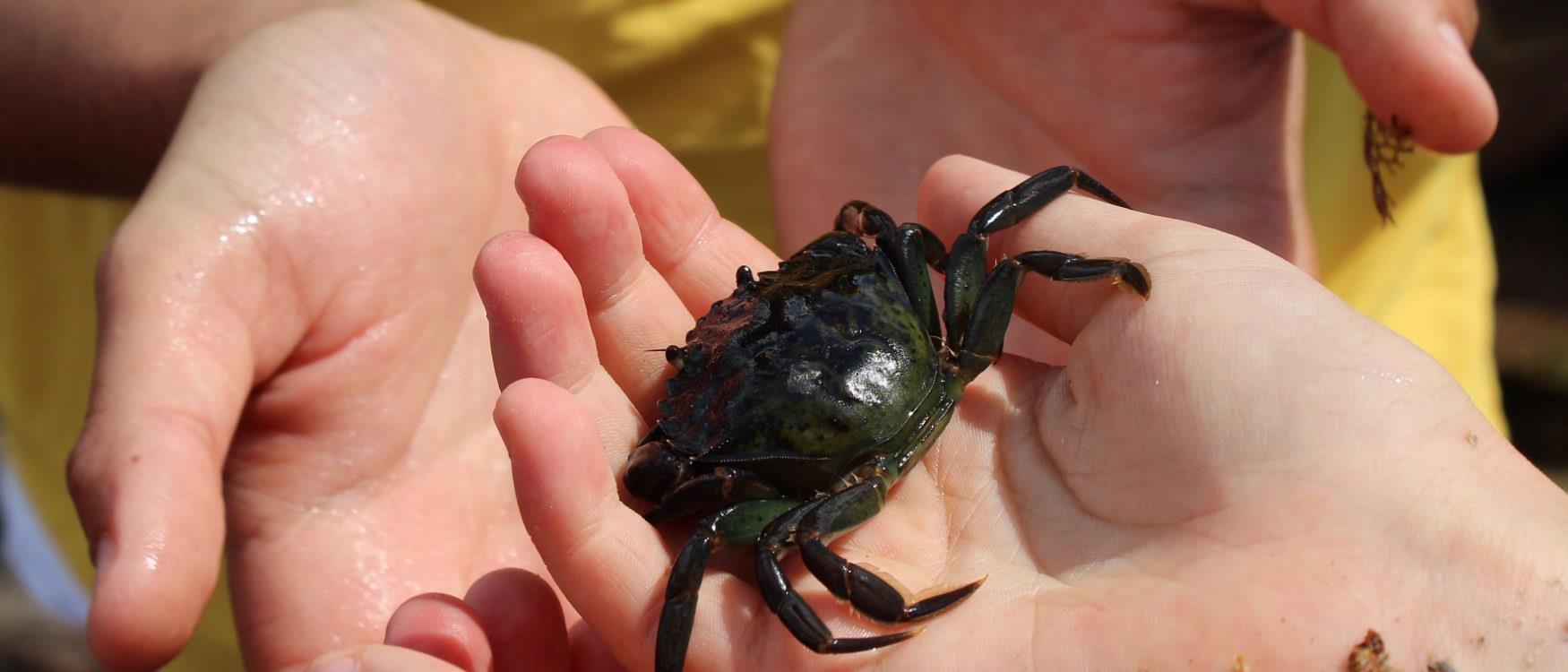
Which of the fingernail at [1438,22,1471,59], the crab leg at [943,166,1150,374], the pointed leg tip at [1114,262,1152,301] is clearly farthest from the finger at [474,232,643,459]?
the fingernail at [1438,22,1471,59]

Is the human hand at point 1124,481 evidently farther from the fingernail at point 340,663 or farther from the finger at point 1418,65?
the finger at point 1418,65

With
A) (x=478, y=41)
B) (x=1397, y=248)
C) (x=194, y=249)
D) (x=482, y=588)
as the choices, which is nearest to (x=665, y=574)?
(x=482, y=588)

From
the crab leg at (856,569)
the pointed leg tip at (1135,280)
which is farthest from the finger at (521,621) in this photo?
the pointed leg tip at (1135,280)

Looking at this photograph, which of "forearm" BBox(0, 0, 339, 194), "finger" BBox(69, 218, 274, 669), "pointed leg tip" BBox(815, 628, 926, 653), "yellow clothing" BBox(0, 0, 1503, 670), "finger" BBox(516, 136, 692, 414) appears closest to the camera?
"pointed leg tip" BBox(815, 628, 926, 653)

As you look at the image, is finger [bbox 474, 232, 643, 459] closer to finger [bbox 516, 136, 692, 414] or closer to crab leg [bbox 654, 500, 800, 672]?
finger [bbox 516, 136, 692, 414]

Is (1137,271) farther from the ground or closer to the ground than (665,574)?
farther from the ground

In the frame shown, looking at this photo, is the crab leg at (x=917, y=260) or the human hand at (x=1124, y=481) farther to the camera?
the crab leg at (x=917, y=260)

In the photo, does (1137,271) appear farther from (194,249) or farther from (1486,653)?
(194,249)
